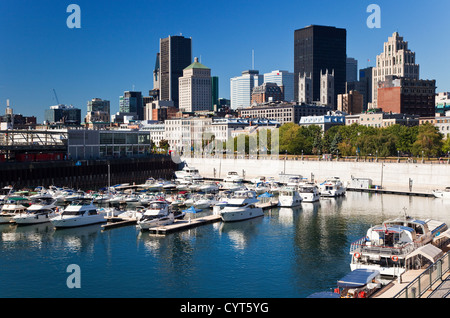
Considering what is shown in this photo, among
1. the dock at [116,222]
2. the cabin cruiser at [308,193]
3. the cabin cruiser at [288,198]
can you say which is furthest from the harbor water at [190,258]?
the cabin cruiser at [308,193]

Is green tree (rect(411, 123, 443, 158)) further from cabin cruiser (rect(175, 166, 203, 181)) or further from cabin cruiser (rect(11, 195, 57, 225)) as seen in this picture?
cabin cruiser (rect(11, 195, 57, 225))

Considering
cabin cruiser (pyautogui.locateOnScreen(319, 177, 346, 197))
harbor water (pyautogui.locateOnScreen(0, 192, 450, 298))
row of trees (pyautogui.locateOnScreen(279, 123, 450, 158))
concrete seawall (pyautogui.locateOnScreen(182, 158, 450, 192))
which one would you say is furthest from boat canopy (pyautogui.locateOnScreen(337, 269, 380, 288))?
row of trees (pyautogui.locateOnScreen(279, 123, 450, 158))

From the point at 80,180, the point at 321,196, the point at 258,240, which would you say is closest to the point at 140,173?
the point at 80,180

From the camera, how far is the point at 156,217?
2502 inches

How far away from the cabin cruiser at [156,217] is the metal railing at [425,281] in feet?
125

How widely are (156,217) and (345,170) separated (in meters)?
64.2

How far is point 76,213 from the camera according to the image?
65.0m

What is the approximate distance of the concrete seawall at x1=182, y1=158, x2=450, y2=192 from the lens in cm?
10181

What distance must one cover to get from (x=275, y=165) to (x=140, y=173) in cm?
3359

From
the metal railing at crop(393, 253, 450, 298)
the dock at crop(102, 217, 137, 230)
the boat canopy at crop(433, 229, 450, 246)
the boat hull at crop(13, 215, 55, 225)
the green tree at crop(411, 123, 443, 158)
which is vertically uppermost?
the green tree at crop(411, 123, 443, 158)

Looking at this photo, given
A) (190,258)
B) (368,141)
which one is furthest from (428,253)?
(368,141)

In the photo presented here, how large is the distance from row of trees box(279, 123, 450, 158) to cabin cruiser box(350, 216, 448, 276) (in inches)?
3121

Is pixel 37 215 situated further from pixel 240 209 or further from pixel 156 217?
pixel 240 209
